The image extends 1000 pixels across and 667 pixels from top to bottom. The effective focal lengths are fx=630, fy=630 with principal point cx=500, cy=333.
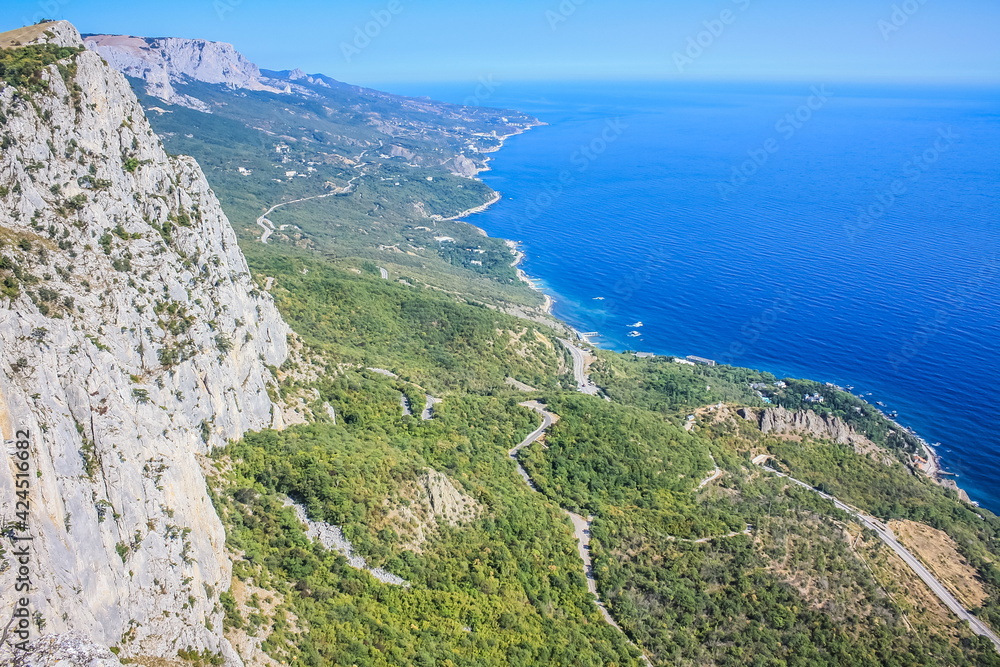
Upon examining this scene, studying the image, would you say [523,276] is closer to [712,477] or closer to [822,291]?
[822,291]

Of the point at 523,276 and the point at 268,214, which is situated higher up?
the point at 268,214

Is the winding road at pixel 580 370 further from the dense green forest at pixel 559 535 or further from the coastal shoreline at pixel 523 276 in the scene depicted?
the coastal shoreline at pixel 523 276

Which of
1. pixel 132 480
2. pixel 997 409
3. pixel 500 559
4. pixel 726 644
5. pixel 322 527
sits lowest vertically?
pixel 997 409

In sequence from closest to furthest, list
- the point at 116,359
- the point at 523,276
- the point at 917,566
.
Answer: the point at 116,359, the point at 917,566, the point at 523,276

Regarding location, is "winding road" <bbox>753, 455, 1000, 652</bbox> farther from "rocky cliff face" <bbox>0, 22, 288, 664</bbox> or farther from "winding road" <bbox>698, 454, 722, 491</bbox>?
"rocky cliff face" <bbox>0, 22, 288, 664</bbox>

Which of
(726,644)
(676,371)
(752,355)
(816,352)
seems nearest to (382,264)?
(676,371)

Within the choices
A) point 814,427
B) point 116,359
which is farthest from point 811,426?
point 116,359

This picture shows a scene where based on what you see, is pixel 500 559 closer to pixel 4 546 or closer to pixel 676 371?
pixel 4 546
